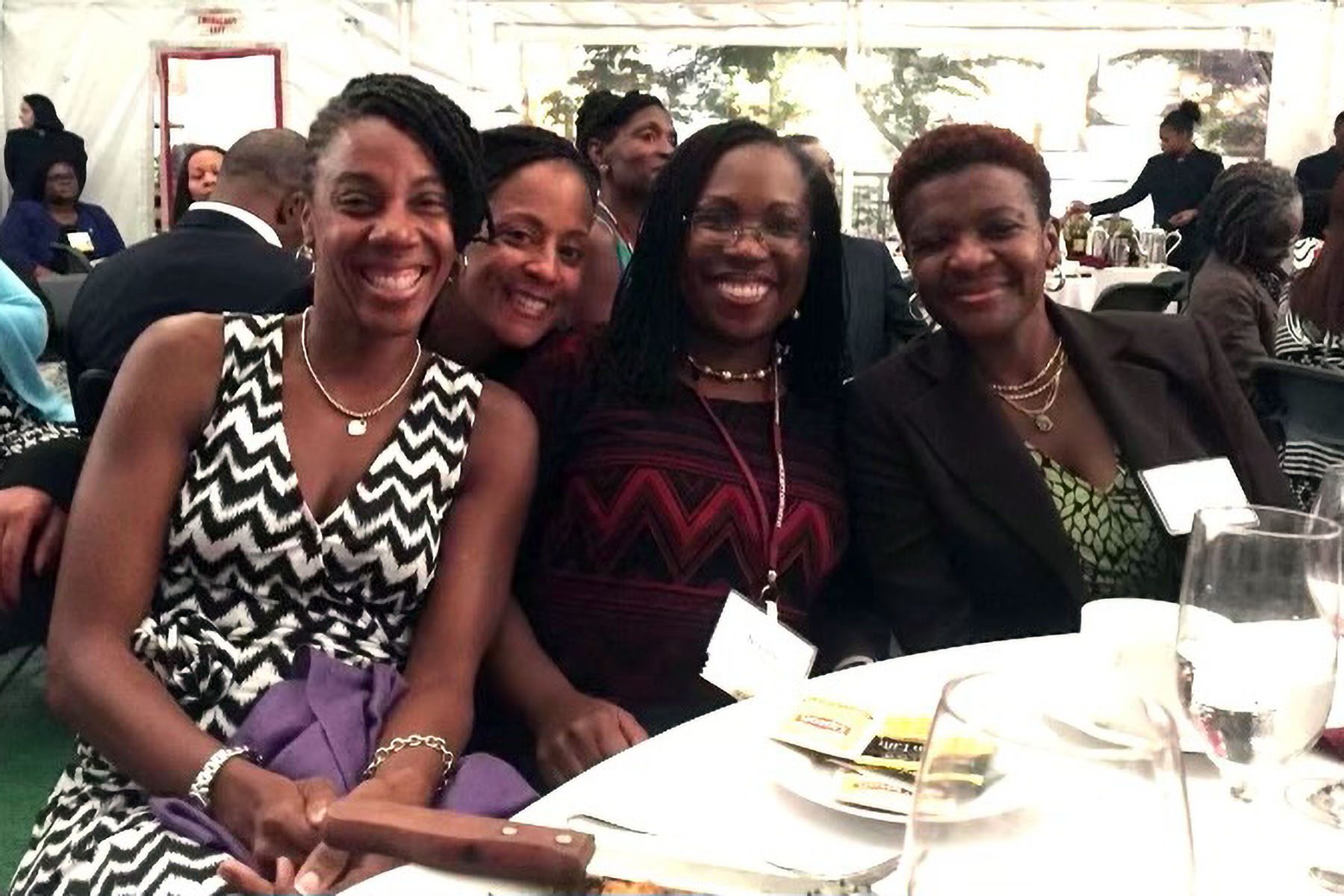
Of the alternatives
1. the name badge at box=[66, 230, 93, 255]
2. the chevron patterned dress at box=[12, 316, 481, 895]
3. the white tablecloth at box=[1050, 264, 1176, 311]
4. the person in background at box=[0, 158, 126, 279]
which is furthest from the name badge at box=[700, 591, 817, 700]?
the name badge at box=[66, 230, 93, 255]

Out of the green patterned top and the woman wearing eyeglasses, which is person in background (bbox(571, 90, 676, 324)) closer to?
the woman wearing eyeglasses

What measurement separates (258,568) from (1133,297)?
15.3ft

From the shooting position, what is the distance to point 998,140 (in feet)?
7.09

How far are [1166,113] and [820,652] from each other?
7877 mm

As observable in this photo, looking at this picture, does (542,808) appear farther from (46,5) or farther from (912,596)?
(46,5)

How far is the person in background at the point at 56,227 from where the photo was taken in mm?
7977

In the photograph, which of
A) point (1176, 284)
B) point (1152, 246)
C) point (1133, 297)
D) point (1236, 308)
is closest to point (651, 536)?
point (1236, 308)

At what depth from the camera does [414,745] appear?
1525 millimetres

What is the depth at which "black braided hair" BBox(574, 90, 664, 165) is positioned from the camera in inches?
193

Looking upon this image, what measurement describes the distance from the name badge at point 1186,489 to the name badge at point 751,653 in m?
0.56

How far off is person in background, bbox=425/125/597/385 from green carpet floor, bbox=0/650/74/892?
1.23 meters

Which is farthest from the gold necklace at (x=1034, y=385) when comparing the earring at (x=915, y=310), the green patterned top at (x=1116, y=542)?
the earring at (x=915, y=310)

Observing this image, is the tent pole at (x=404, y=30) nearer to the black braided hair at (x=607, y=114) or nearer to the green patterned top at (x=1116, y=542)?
the black braided hair at (x=607, y=114)

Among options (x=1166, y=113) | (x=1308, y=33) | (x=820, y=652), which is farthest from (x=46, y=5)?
(x=820, y=652)
